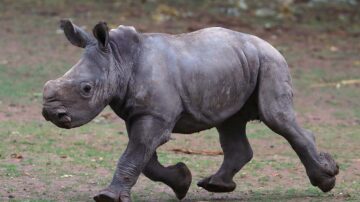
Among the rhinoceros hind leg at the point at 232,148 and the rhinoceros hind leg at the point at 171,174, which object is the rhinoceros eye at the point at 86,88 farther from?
the rhinoceros hind leg at the point at 232,148

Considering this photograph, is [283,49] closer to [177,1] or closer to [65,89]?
[177,1]

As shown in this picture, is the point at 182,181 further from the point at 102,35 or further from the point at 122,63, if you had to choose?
the point at 102,35

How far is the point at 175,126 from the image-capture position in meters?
6.91

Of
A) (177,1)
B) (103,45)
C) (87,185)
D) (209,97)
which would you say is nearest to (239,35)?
(209,97)

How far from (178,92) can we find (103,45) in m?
0.56

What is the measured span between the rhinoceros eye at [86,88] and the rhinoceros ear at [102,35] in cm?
29

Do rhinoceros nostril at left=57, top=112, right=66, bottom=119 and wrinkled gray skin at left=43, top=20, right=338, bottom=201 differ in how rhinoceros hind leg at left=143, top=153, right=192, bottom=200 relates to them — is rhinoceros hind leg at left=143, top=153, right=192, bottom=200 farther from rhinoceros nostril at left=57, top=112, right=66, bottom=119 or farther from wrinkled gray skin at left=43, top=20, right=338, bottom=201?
rhinoceros nostril at left=57, top=112, right=66, bottom=119

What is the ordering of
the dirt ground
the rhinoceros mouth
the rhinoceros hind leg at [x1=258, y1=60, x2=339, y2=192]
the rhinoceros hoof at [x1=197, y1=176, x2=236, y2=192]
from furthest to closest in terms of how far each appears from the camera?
the dirt ground < the rhinoceros hoof at [x1=197, y1=176, x2=236, y2=192] < the rhinoceros hind leg at [x1=258, y1=60, x2=339, y2=192] < the rhinoceros mouth

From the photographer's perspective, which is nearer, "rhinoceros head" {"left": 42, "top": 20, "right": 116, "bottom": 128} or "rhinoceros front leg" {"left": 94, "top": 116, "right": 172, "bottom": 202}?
"rhinoceros head" {"left": 42, "top": 20, "right": 116, "bottom": 128}

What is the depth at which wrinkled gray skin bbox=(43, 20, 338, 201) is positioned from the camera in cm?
650

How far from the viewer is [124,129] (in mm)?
10789

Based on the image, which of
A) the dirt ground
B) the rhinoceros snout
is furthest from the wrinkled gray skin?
the dirt ground

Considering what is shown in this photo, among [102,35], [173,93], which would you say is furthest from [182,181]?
[102,35]

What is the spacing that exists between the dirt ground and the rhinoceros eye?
3.25ft
